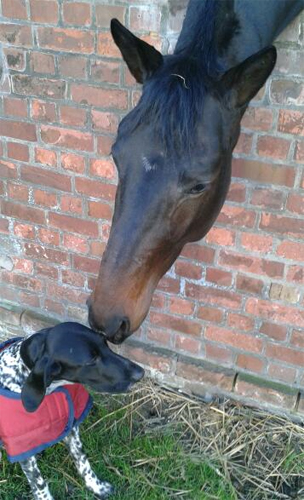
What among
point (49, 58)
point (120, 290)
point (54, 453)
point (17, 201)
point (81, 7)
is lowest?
point (54, 453)

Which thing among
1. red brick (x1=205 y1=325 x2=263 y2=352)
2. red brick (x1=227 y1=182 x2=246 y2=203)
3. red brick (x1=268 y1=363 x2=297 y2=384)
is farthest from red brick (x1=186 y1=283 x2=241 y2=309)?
red brick (x1=227 y1=182 x2=246 y2=203)

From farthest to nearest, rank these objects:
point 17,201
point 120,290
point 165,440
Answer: point 17,201, point 165,440, point 120,290

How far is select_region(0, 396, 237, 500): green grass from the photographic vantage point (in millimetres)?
2486

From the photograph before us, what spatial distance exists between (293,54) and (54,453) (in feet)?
7.75

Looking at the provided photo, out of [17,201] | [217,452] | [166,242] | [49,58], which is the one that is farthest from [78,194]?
[217,452]

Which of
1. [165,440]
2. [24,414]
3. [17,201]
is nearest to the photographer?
[24,414]

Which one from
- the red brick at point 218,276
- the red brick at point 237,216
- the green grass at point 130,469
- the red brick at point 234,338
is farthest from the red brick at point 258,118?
the green grass at point 130,469

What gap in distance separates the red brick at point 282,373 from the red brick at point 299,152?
1189 mm

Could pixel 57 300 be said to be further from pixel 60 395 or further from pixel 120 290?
pixel 120 290

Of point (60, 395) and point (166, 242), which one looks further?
point (60, 395)

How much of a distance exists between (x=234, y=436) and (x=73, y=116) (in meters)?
2.02

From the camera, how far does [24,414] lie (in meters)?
2.24

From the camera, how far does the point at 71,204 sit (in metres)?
2.91

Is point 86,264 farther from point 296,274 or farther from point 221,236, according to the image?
point 296,274
